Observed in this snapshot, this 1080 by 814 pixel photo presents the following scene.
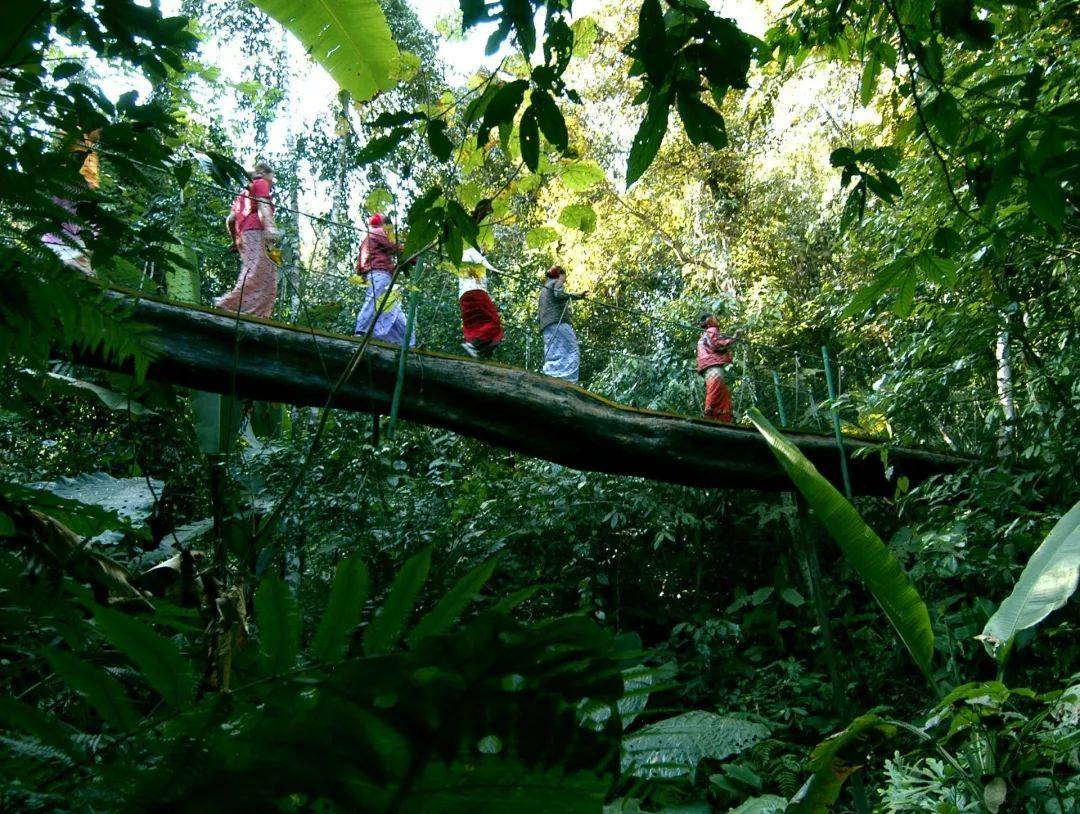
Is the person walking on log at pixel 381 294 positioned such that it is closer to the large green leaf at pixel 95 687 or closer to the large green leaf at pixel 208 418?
the large green leaf at pixel 208 418

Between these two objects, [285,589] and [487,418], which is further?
[487,418]

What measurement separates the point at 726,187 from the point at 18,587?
33.3ft

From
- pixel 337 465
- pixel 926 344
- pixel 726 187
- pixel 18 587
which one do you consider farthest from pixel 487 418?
pixel 726 187

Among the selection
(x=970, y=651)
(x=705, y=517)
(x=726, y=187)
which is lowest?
(x=970, y=651)

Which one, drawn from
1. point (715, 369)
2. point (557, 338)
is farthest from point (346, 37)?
point (715, 369)

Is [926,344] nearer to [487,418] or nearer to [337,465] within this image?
[487,418]

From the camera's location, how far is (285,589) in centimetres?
46

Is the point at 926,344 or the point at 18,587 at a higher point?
the point at 926,344

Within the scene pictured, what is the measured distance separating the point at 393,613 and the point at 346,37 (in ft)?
4.67

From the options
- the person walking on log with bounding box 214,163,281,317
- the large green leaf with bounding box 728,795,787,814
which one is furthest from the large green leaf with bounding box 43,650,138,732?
the person walking on log with bounding box 214,163,281,317

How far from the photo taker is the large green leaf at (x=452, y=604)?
45cm

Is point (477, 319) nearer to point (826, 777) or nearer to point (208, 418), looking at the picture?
point (208, 418)

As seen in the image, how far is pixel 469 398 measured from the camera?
3824 mm

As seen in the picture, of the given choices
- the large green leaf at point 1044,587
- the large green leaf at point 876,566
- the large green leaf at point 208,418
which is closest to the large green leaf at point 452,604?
the large green leaf at point 876,566
